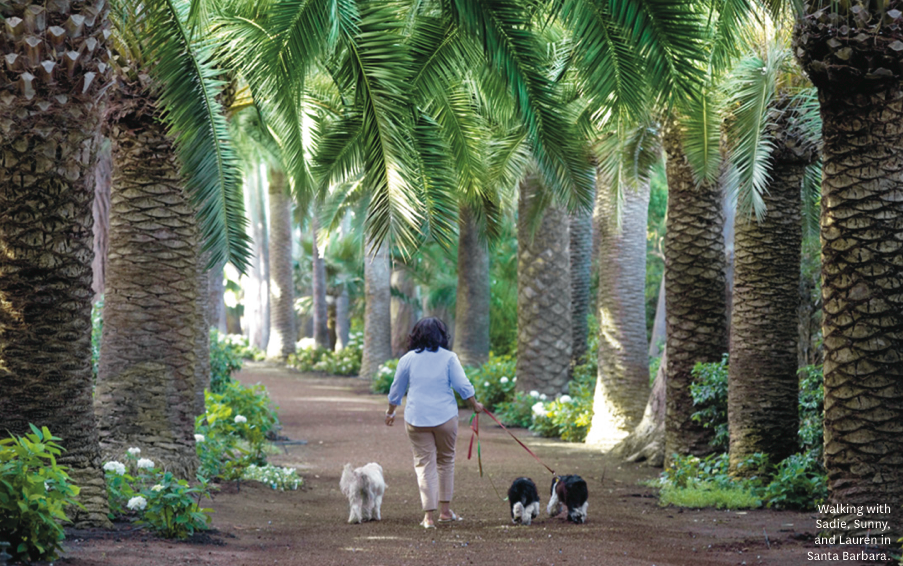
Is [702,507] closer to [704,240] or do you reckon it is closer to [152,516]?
[704,240]

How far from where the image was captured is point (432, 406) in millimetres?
7590

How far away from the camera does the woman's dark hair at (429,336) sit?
774 cm

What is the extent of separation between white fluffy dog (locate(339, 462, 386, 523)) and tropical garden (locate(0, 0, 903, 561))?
1.32 metres

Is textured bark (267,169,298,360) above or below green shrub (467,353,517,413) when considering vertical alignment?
above

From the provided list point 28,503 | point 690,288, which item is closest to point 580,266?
point 690,288

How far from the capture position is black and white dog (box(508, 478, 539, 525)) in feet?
25.2

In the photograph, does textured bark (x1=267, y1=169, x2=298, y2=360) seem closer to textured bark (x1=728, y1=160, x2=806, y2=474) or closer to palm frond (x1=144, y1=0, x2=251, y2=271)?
textured bark (x1=728, y1=160, x2=806, y2=474)

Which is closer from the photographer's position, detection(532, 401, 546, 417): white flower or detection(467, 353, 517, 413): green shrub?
detection(532, 401, 546, 417): white flower

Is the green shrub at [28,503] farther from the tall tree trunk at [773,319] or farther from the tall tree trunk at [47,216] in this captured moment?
the tall tree trunk at [773,319]

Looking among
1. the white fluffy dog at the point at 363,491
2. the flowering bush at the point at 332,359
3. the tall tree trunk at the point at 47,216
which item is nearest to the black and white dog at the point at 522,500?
the white fluffy dog at the point at 363,491

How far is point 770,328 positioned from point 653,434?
11.0 feet

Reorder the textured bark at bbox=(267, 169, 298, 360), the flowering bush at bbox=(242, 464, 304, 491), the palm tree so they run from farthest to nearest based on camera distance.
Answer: the textured bark at bbox=(267, 169, 298, 360) < the flowering bush at bbox=(242, 464, 304, 491) < the palm tree

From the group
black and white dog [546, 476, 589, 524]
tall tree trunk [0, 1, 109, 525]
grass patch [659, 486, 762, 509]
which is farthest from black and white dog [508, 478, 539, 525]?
tall tree trunk [0, 1, 109, 525]

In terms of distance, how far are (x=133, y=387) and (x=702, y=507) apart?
5300mm
